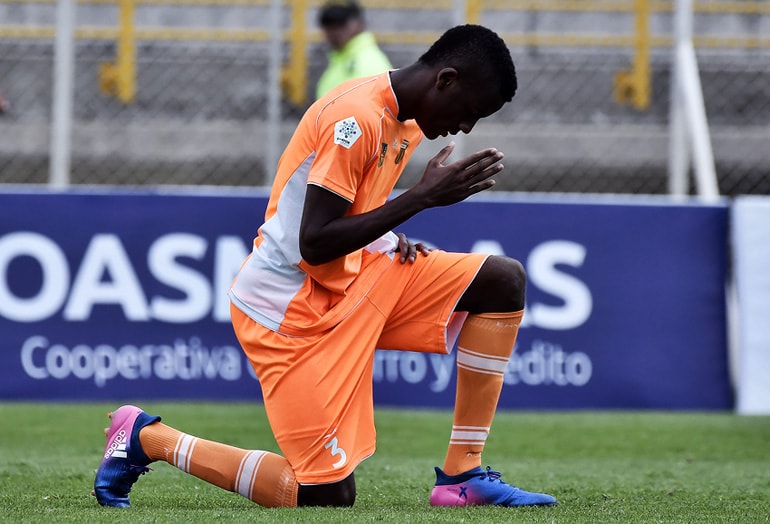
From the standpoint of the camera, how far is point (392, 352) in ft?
24.6

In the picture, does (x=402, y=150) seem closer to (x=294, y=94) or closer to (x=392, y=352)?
(x=392, y=352)

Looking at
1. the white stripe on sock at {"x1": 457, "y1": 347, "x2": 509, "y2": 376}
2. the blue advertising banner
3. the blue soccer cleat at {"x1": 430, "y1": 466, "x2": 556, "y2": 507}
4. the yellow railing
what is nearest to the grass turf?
the blue soccer cleat at {"x1": 430, "y1": 466, "x2": 556, "y2": 507}

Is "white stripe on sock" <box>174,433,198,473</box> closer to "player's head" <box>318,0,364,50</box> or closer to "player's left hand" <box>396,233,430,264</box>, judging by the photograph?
"player's left hand" <box>396,233,430,264</box>

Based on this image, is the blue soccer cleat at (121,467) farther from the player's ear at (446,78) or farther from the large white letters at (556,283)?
the large white letters at (556,283)

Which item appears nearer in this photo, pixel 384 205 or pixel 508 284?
pixel 384 205

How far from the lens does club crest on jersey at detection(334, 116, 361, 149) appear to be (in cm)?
368

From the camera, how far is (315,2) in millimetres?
9469

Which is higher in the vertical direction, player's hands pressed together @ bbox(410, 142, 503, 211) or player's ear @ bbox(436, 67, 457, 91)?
player's ear @ bbox(436, 67, 457, 91)

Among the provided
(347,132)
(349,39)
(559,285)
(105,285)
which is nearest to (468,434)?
(347,132)

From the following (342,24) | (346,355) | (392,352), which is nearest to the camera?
(346,355)

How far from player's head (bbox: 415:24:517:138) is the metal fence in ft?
17.1

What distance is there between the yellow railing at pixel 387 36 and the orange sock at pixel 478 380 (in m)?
5.43

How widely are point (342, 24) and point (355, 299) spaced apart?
4436 millimetres

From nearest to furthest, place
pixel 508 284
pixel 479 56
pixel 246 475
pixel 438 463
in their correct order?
pixel 479 56 < pixel 246 475 < pixel 508 284 < pixel 438 463
